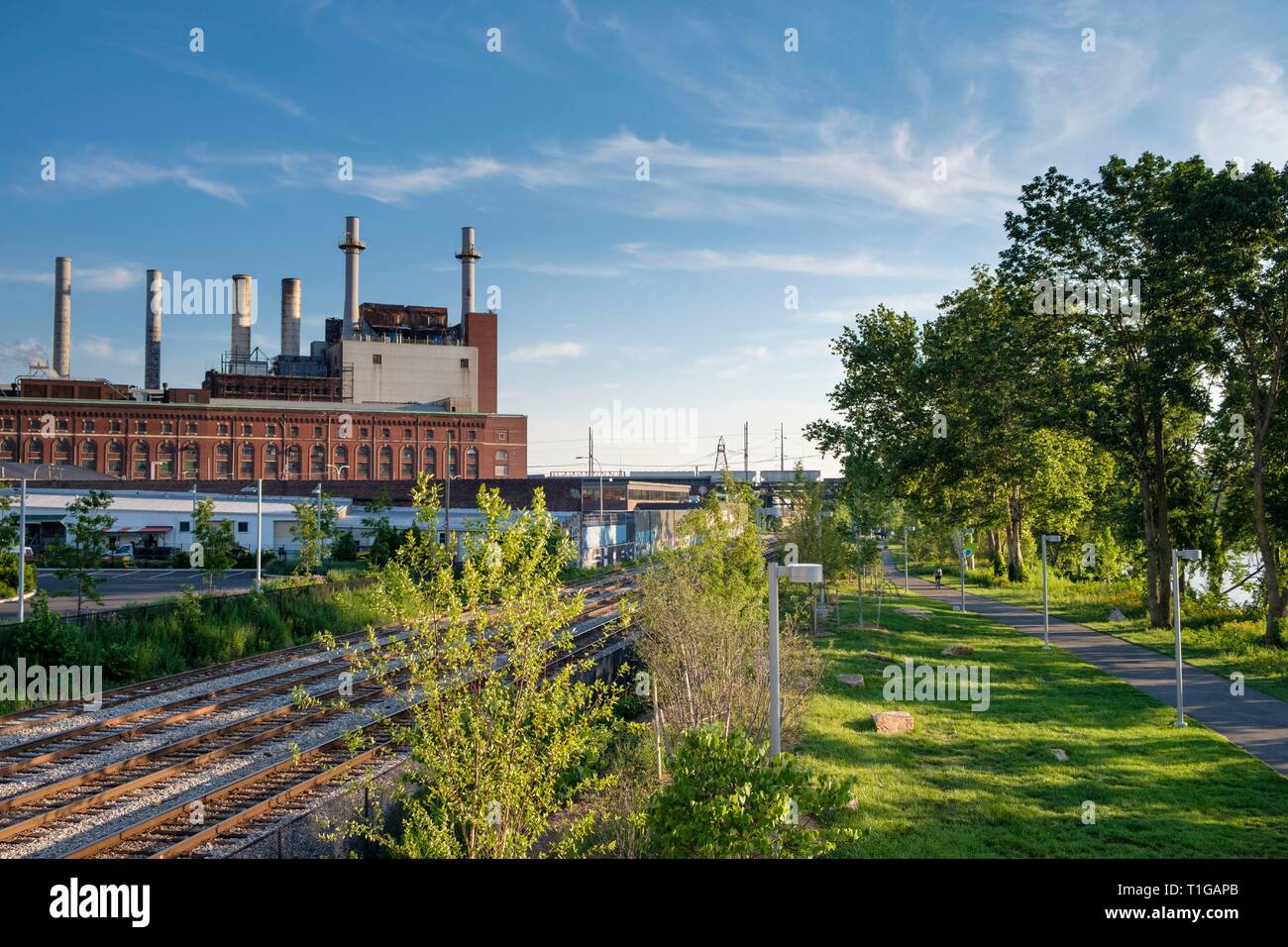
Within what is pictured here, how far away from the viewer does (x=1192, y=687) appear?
65.6ft

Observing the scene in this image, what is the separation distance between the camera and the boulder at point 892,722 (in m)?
16.5

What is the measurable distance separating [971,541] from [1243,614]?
32.9 m

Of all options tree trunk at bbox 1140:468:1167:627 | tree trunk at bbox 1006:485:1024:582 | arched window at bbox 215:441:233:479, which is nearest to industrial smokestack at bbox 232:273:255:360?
arched window at bbox 215:441:233:479

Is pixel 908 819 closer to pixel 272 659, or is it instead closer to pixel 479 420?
pixel 272 659

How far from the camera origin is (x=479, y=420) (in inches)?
4016

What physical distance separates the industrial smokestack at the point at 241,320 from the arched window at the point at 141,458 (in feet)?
55.0

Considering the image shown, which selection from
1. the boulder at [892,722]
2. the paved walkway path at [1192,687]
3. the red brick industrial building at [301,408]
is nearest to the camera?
the paved walkway path at [1192,687]

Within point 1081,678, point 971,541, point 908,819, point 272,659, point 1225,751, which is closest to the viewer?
point 908,819

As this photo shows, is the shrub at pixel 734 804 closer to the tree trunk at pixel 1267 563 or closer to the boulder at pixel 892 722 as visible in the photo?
the boulder at pixel 892 722

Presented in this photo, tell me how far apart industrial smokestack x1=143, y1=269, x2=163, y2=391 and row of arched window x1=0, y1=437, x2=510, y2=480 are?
10.4 m

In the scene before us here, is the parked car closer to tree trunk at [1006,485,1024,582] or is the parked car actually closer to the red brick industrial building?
the red brick industrial building

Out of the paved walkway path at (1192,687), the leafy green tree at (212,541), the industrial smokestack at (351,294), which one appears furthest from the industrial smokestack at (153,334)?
the paved walkway path at (1192,687)
